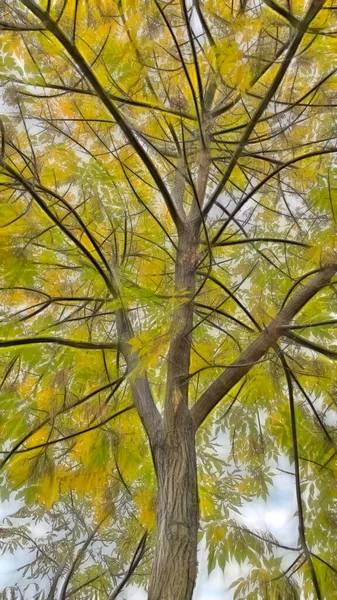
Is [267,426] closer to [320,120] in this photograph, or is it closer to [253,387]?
[253,387]

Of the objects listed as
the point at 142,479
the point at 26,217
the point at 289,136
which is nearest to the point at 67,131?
the point at 26,217

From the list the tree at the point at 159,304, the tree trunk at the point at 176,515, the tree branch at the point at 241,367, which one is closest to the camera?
the tree trunk at the point at 176,515

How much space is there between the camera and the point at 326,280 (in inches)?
78.2

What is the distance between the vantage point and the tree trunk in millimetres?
1516

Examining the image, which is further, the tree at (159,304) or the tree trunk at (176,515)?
the tree at (159,304)

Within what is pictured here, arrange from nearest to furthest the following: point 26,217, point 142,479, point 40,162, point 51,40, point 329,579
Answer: point 51,40 → point 329,579 → point 26,217 → point 142,479 → point 40,162

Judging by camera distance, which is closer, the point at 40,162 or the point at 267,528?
A: the point at 267,528

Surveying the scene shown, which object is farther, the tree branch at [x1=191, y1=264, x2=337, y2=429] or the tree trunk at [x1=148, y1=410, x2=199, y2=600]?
the tree branch at [x1=191, y1=264, x2=337, y2=429]

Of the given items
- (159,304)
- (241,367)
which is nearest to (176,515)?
(241,367)

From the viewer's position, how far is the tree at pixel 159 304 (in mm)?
1802

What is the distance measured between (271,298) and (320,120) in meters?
1.11

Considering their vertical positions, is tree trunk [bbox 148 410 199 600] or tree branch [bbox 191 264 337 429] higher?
tree branch [bbox 191 264 337 429]

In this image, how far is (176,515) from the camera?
1643 millimetres

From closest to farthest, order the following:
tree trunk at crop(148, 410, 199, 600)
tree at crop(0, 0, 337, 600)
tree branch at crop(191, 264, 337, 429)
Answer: tree trunk at crop(148, 410, 199, 600), tree at crop(0, 0, 337, 600), tree branch at crop(191, 264, 337, 429)
